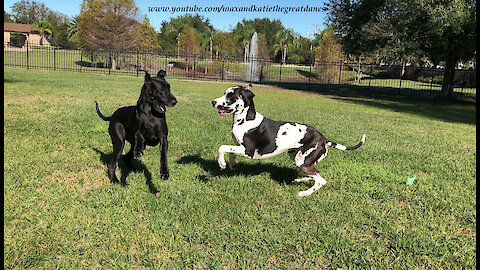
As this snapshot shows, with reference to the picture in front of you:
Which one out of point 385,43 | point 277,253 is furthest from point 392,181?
point 385,43

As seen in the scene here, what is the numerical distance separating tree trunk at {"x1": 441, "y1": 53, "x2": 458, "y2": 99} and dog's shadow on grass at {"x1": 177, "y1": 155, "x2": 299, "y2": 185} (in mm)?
23106

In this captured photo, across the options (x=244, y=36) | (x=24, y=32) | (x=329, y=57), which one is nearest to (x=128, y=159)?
(x=329, y=57)

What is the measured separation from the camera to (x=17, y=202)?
4.27 metres

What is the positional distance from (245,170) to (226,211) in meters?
1.73

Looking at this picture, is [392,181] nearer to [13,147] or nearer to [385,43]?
[13,147]

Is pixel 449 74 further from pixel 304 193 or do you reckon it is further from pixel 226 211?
pixel 226 211

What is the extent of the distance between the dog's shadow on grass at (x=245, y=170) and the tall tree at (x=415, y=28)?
17.4 meters

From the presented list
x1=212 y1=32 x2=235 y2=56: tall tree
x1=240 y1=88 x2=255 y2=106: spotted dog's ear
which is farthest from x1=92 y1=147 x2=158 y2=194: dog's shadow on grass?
x1=212 y1=32 x2=235 y2=56: tall tree

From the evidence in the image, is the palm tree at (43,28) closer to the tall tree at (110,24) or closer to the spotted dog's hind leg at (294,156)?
the tall tree at (110,24)

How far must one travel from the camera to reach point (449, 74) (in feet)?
81.8

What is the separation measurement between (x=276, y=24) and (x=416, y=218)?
101m

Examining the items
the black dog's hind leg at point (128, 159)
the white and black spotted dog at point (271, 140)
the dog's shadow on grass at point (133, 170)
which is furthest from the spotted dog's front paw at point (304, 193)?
the black dog's hind leg at point (128, 159)

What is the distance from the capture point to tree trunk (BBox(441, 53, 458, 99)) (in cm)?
2409

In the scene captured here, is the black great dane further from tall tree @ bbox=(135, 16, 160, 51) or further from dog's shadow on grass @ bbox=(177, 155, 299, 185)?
tall tree @ bbox=(135, 16, 160, 51)
